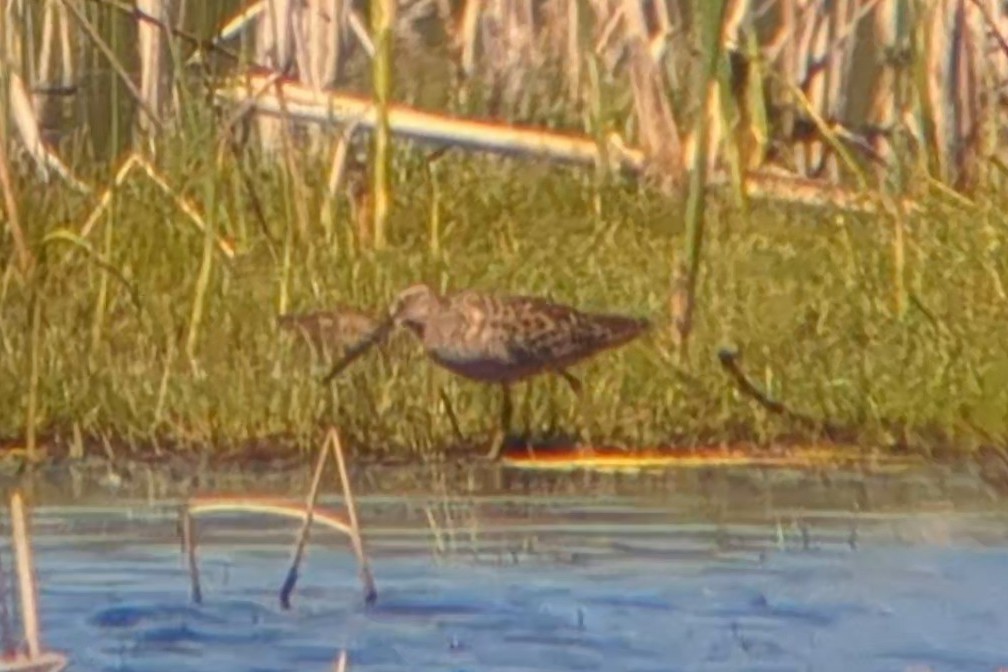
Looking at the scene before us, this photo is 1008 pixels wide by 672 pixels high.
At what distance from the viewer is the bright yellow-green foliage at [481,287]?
8.42m

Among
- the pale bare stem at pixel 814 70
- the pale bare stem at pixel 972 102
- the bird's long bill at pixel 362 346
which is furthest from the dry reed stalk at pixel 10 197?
the pale bare stem at pixel 814 70

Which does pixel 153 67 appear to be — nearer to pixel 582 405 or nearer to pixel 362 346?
pixel 362 346

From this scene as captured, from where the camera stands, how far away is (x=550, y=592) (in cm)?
672

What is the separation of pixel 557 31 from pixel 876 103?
4.25ft

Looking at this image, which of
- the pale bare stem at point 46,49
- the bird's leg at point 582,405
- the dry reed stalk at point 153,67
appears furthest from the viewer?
the dry reed stalk at point 153,67

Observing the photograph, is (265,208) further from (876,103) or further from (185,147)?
(876,103)

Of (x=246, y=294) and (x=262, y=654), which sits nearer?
(x=262, y=654)

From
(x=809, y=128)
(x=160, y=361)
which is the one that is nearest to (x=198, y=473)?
(x=160, y=361)

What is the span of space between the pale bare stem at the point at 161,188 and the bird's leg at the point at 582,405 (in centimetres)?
122

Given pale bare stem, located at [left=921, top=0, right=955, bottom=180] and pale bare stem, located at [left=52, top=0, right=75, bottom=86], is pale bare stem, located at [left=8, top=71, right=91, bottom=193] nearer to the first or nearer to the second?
pale bare stem, located at [left=52, top=0, right=75, bottom=86]

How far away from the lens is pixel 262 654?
611 centimetres

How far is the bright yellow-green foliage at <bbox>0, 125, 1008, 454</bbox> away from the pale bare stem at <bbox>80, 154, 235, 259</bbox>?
7 centimetres

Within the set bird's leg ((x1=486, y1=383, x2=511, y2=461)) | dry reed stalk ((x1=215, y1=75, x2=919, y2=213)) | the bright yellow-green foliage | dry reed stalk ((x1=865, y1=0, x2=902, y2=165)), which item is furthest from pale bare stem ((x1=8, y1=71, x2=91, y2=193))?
dry reed stalk ((x1=865, y1=0, x2=902, y2=165))

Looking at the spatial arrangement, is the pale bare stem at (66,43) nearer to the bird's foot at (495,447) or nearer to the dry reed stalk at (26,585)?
the bird's foot at (495,447)
